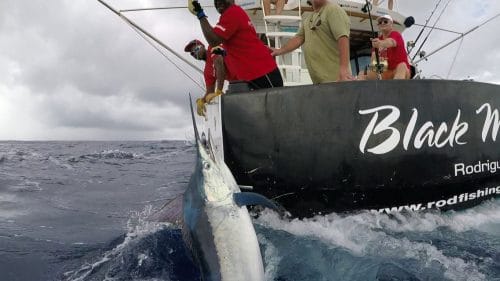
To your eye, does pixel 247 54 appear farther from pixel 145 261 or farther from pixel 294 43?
pixel 145 261

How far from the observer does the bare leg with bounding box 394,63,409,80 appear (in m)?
4.66

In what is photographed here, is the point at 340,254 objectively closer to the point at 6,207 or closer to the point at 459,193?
the point at 459,193

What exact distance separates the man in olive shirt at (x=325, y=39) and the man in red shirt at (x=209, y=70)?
0.82 m

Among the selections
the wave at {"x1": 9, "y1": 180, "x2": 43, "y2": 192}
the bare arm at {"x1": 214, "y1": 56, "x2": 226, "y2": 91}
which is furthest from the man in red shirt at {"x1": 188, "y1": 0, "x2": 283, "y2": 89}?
the wave at {"x1": 9, "y1": 180, "x2": 43, "y2": 192}

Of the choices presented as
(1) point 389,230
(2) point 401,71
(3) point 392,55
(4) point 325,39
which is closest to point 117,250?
(1) point 389,230

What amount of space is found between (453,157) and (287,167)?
142 cm

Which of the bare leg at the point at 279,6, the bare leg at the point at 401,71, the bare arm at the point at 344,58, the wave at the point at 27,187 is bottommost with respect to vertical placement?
the wave at the point at 27,187

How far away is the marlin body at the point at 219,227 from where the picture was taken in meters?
2.02

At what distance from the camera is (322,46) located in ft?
12.5

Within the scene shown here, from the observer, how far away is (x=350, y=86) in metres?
3.10

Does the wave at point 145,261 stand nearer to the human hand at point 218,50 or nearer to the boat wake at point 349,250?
the boat wake at point 349,250

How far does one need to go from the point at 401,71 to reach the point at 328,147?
83.7 inches

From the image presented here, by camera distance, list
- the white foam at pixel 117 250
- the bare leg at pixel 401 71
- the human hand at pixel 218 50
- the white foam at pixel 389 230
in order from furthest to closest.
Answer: the bare leg at pixel 401 71 → the human hand at pixel 218 50 → the white foam at pixel 117 250 → the white foam at pixel 389 230

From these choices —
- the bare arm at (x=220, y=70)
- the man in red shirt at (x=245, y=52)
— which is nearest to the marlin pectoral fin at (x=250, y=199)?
the man in red shirt at (x=245, y=52)
